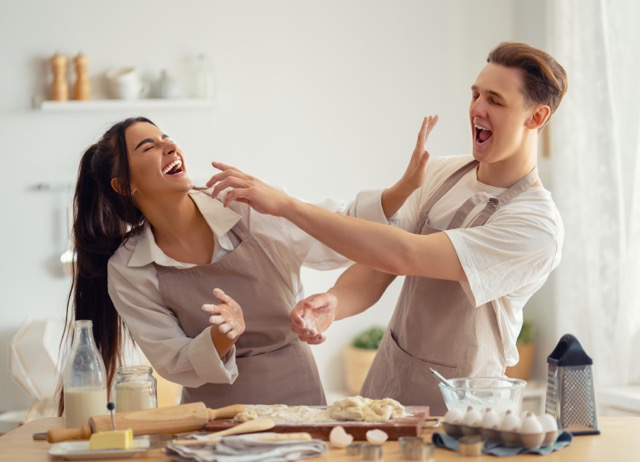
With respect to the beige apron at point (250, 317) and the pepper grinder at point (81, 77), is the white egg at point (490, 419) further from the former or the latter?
the pepper grinder at point (81, 77)

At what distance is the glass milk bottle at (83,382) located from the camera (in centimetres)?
204

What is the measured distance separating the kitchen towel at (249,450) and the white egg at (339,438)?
26 mm

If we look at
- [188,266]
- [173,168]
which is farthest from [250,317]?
[173,168]

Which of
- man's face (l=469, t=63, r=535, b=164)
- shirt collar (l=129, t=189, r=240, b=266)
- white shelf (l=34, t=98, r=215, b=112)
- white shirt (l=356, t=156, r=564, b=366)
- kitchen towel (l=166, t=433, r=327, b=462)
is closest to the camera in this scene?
kitchen towel (l=166, t=433, r=327, b=462)

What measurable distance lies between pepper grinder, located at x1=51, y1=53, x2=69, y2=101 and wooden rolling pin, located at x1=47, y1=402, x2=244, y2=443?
129 inches

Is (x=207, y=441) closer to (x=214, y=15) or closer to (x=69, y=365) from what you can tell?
(x=69, y=365)

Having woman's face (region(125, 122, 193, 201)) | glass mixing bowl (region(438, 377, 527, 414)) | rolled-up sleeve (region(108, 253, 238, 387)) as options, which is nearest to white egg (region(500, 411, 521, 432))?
glass mixing bowl (region(438, 377, 527, 414))

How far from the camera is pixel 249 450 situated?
5.76 feet

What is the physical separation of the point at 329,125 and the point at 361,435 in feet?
11.3

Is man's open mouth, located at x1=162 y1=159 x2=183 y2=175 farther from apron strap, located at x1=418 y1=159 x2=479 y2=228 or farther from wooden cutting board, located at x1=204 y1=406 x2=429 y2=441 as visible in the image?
wooden cutting board, located at x1=204 y1=406 x2=429 y2=441

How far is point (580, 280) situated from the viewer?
4465mm

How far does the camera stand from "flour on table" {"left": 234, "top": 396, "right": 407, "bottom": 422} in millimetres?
1928

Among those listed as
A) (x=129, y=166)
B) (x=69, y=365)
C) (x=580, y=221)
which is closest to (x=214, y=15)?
(x=580, y=221)

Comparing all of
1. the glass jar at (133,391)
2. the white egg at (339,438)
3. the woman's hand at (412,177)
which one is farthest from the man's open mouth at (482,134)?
the glass jar at (133,391)
